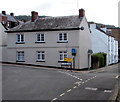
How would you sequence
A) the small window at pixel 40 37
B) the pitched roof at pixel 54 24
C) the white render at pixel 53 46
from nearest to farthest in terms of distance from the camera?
the white render at pixel 53 46 → the pitched roof at pixel 54 24 → the small window at pixel 40 37

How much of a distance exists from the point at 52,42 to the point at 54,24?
3.11 meters

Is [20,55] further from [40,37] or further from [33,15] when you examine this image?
[33,15]

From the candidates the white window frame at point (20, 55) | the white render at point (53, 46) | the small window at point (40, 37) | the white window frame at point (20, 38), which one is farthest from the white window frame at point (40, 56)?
the white window frame at point (20, 38)

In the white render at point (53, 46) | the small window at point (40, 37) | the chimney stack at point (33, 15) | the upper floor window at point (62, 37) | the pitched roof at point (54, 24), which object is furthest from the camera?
the chimney stack at point (33, 15)

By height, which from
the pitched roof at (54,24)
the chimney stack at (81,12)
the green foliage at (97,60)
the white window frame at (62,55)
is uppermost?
the chimney stack at (81,12)

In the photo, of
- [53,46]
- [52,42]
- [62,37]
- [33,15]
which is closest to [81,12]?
[62,37]

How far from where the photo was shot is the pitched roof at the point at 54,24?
36428mm

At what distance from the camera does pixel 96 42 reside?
53000 mm

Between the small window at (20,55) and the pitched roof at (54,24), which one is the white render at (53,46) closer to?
the small window at (20,55)

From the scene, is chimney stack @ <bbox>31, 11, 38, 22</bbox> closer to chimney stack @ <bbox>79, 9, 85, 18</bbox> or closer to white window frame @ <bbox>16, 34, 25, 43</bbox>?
white window frame @ <bbox>16, 34, 25, 43</bbox>

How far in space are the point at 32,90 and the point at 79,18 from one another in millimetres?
25284

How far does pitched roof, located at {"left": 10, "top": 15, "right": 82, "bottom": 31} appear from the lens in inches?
1434

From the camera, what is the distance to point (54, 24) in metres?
37.9

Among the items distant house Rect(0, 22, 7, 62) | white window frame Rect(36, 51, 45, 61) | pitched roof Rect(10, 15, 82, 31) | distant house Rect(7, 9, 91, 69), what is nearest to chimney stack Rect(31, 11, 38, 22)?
distant house Rect(7, 9, 91, 69)
